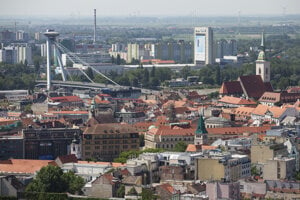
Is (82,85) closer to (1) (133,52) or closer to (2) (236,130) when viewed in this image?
(2) (236,130)

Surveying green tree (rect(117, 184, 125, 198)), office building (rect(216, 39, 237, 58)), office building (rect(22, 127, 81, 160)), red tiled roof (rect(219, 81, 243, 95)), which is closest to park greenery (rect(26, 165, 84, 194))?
green tree (rect(117, 184, 125, 198))

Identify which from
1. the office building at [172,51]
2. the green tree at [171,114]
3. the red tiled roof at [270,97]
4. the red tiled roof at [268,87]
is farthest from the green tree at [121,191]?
the office building at [172,51]

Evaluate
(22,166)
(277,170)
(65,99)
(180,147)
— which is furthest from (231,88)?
(277,170)

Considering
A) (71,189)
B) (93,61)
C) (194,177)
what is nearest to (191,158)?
(194,177)

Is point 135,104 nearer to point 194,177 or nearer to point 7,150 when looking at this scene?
point 7,150

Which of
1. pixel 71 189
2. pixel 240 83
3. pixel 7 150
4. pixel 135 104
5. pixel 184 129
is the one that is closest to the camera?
pixel 71 189

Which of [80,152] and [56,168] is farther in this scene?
[80,152]

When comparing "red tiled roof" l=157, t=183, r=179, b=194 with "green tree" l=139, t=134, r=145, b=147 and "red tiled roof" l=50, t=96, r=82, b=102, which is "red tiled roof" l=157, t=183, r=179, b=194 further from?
"red tiled roof" l=50, t=96, r=82, b=102
